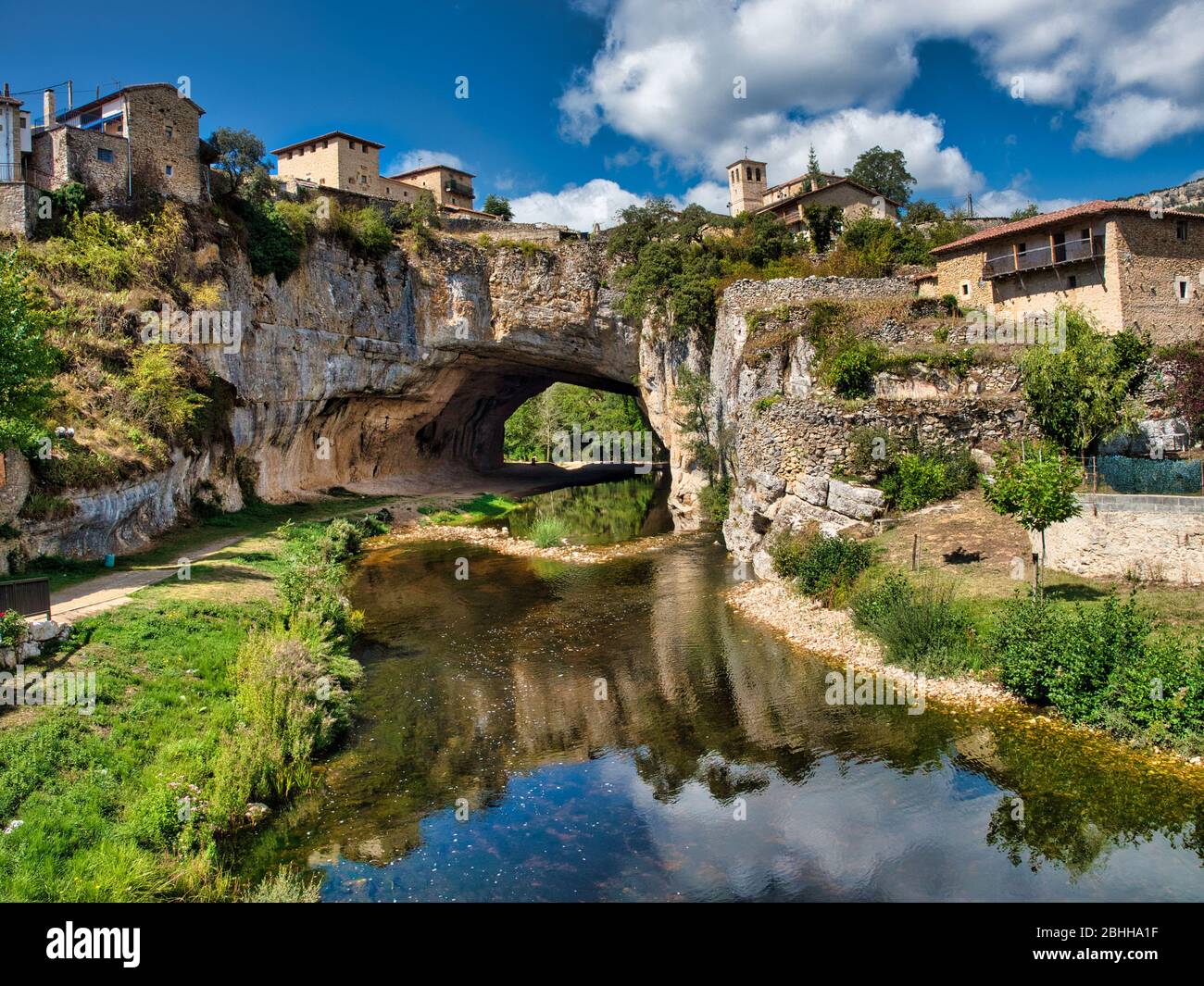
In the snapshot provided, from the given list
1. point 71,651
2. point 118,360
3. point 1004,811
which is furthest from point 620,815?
point 118,360

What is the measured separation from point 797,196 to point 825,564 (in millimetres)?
31424

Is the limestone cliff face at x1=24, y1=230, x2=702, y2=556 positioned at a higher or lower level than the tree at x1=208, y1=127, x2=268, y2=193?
lower

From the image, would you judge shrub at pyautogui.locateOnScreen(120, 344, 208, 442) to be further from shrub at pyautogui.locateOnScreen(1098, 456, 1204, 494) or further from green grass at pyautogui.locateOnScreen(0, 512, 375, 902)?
shrub at pyautogui.locateOnScreen(1098, 456, 1204, 494)

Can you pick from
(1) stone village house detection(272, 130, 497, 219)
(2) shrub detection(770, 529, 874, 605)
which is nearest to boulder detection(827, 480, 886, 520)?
(2) shrub detection(770, 529, 874, 605)

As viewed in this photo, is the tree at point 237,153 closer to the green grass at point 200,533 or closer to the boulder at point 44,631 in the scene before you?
the green grass at point 200,533

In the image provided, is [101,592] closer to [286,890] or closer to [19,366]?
[19,366]

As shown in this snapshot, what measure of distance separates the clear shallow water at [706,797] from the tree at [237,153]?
27.0 meters

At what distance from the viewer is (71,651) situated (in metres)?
12.9

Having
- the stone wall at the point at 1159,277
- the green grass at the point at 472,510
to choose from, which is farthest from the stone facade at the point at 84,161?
the stone wall at the point at 1159,277

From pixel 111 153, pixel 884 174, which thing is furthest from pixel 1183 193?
pixel 111 153

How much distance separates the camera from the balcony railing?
26.9 metres

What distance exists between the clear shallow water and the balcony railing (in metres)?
19.4

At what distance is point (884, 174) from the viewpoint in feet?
233

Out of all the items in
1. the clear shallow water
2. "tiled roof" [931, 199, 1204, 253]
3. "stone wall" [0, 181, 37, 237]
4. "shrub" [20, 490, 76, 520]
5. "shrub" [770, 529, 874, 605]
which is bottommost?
the clear shallow water
